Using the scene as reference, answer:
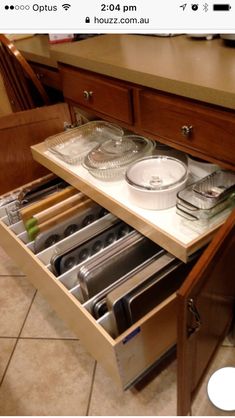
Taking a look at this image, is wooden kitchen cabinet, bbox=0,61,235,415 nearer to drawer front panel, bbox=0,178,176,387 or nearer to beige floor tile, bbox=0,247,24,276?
drawer front panel, bbox=0,178,176,387

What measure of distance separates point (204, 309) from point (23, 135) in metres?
0.90

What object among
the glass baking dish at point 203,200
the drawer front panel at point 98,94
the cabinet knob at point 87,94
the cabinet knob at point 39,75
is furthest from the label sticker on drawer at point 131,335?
the cabinet knob at point 39,75

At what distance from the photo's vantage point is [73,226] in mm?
1133

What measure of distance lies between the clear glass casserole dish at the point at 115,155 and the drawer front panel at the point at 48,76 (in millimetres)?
351

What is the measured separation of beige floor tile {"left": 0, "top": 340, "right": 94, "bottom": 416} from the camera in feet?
3.26

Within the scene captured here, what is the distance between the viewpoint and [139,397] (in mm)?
982

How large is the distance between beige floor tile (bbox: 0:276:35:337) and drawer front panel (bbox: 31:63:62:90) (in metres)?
0.76

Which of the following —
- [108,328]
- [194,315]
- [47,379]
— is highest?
[194,315]

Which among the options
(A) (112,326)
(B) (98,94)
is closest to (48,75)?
(B) (98,94)

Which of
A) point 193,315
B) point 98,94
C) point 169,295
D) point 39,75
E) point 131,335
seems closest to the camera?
point 193,315

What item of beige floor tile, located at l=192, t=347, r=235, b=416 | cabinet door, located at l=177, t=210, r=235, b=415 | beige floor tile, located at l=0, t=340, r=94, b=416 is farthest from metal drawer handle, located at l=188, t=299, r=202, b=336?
beige floor tile, located at l=0, t=340, r=94, b=416

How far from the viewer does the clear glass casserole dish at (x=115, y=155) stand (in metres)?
1.00

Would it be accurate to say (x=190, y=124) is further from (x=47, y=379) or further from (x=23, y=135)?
(x=47, y=379)

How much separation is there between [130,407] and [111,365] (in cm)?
23
